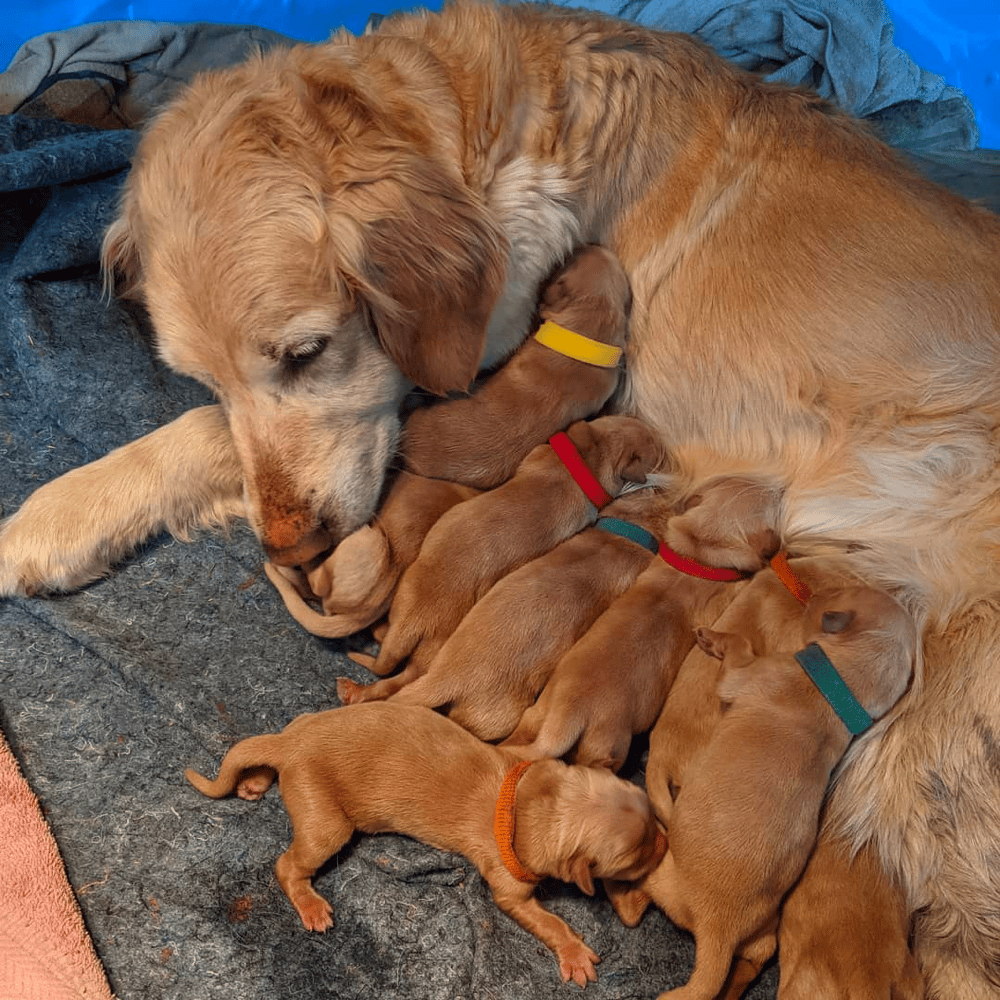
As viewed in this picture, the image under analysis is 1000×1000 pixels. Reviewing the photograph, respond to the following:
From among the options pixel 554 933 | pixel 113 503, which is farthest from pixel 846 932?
pixel 113 503

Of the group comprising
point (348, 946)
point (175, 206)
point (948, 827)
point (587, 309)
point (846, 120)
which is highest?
point (846, 120)

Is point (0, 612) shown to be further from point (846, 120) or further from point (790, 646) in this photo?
point (846, 120)

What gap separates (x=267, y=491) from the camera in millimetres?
2164

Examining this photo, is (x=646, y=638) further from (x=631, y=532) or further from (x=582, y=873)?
(x=582, y=873)

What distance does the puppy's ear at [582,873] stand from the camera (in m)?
1.88

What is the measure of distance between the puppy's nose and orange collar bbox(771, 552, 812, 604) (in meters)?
1.02

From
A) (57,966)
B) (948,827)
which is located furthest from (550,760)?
(57,966)

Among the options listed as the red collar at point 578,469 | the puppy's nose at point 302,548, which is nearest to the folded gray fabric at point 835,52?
the red collar at point 578,469

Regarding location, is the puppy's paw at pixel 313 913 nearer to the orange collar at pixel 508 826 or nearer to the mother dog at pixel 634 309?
the orange collar at pixel 508 826

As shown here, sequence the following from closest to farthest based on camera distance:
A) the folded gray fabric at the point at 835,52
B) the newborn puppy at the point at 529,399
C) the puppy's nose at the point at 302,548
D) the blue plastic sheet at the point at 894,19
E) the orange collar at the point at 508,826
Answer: the orange collar at the point at 508,826
the puppy's nose at the point at 302,548
the newborn puppy at the point at 529,399
the folded gray fabric at the point at 835,52
the blue plastic sheet at the point at 894,19

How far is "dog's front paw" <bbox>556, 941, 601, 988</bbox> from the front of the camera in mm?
2004

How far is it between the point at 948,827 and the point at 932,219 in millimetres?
1375

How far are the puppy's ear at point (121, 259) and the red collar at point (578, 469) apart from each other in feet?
3.62

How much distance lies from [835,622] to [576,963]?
2.83 ft
